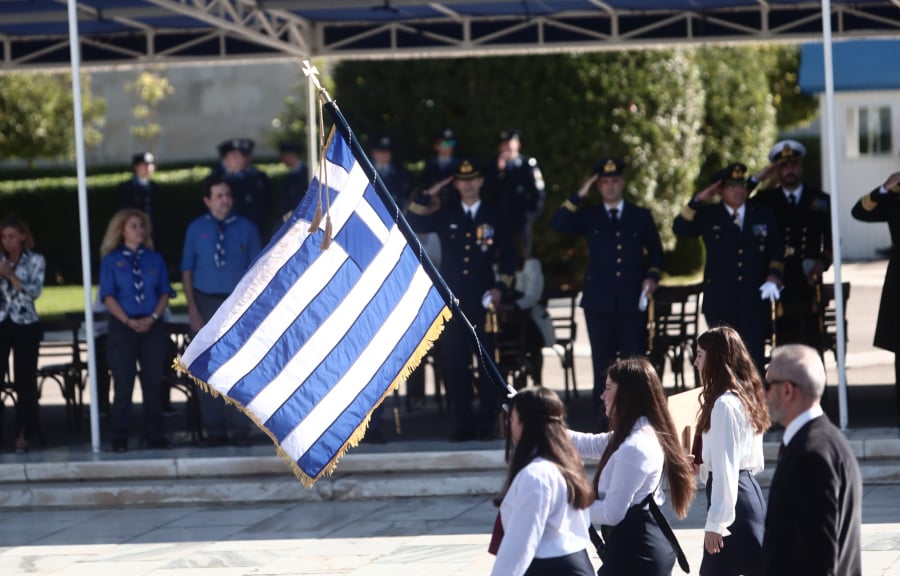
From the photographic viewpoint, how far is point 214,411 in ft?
39.8

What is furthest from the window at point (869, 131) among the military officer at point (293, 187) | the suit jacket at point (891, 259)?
the suit jacket at point (891, 259)

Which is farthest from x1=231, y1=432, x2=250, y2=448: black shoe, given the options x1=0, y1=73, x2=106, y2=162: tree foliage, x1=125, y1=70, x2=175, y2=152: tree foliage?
x1=125, y1=70, x2=175, y2=152: tree foliage

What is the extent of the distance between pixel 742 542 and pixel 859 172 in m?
26.2

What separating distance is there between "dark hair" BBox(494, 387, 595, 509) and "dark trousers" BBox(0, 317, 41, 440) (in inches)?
298

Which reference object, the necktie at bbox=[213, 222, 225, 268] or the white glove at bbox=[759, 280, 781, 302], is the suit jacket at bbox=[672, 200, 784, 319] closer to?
the white glove at bbox=[759, 280, 781, 302]

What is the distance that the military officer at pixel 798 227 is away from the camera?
1220 centimetres

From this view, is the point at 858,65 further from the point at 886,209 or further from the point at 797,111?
the point at 886,209

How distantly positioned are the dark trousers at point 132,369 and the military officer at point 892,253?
5370 mm

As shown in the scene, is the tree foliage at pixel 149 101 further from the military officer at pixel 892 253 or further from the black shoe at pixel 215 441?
the military officer at pixel 892 253

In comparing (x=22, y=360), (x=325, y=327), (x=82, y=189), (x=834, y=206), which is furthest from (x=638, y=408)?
(x=22, y=360)

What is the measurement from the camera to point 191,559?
9.27 meters

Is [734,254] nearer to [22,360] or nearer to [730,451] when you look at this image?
[730,451]

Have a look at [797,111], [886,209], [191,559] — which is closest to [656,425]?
[191,559]

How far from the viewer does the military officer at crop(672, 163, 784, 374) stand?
11.5 m
